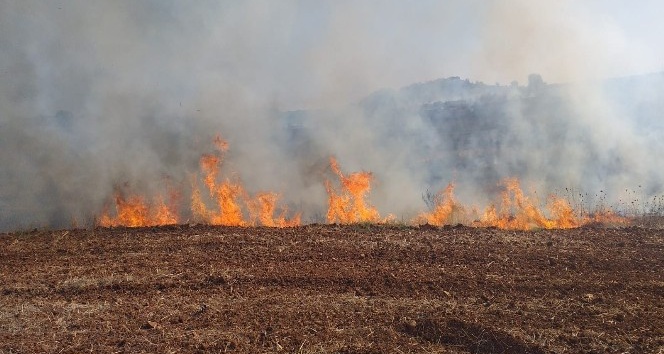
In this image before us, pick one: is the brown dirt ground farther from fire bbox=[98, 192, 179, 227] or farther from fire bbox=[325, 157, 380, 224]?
fire bbox=[325, 157, 380, 224]

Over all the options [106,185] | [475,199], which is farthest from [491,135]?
[106,185]

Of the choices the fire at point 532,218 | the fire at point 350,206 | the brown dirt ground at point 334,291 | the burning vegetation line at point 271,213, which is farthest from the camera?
the fire at point 350,206

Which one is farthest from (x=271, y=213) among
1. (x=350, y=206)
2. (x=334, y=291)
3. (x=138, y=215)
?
(x=334, y=291)

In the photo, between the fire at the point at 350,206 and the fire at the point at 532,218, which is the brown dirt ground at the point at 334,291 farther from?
the fire at the point at 350,206

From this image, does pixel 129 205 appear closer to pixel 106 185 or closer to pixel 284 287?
pixel 106 185

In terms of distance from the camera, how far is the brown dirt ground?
461cm

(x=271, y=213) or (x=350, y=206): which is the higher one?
(x=350, y=206)

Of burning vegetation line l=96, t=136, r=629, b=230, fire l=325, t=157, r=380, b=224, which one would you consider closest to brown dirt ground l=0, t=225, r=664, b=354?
burning vegetation line l=96, t=136, r=629, b=230

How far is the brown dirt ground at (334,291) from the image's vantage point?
4.61 meters

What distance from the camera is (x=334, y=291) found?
590 cm

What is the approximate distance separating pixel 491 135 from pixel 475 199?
233 inches

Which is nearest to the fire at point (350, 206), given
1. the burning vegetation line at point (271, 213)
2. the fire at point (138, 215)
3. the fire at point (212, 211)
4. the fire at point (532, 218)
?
the burning vegetation line at point (271, 213)

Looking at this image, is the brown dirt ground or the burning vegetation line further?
the burning vegetation line

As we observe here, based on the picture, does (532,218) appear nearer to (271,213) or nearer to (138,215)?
(271,213)
